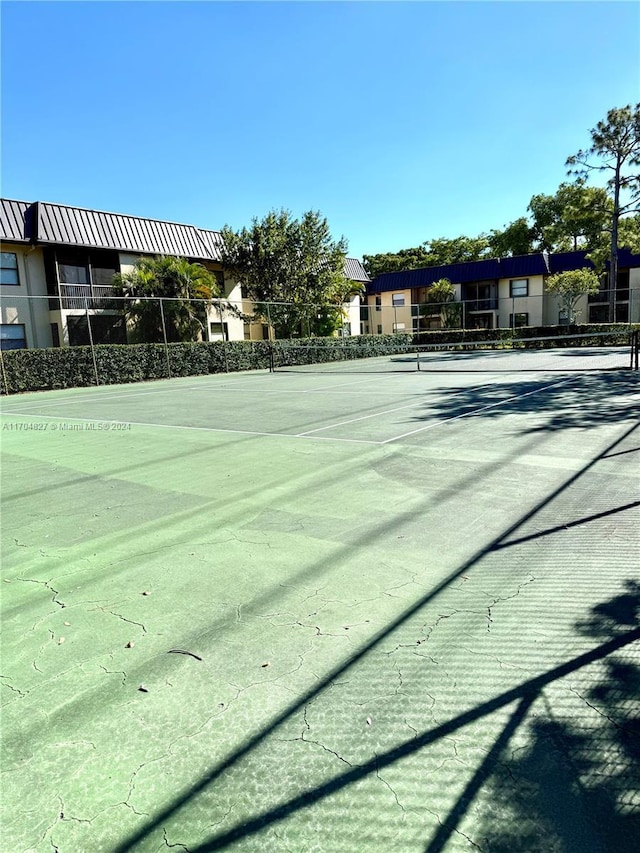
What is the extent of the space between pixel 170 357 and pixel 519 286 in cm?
3272

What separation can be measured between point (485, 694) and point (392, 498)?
261 centimetres

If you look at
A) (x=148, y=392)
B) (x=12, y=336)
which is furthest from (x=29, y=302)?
(x=148, y=392)

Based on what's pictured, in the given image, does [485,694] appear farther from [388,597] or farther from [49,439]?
[49,439]

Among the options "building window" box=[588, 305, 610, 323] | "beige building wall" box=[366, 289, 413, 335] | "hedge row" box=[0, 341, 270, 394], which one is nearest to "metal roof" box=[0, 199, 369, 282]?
"hedge row" box=[0, 341, 270, 394]

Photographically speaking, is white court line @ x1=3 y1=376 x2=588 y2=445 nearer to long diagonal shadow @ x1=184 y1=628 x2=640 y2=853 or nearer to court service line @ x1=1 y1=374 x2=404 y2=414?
court service line @ x1=1 y1=374 x2=404 y2=414

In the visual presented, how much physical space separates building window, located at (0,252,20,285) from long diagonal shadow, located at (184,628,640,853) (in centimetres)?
2822

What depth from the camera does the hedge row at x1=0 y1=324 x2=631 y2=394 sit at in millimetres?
18484

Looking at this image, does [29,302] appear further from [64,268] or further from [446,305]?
[446,305]

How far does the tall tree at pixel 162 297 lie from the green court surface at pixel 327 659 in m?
20.4

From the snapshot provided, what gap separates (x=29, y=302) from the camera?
82.0 feet

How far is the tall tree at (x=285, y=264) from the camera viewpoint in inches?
1156

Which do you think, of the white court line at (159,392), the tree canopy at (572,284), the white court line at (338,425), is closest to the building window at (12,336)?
the white court line at (159,392)

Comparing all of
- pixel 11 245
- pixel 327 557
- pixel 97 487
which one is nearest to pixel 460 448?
pixel 327 557

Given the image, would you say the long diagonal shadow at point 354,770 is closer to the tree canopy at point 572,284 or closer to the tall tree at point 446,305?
the tree canopy at point 572,284
